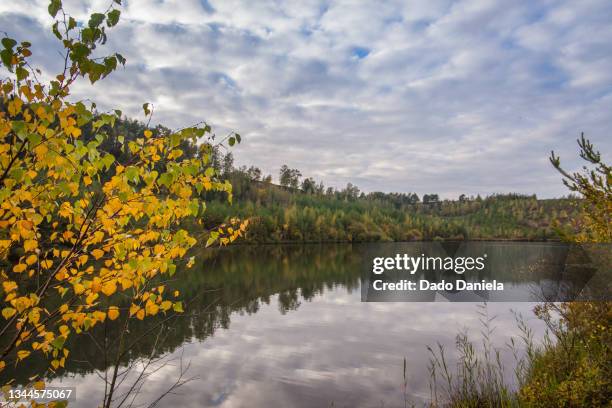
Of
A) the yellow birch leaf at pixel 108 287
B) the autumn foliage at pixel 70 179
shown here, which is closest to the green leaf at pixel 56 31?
the autumn foliage at pixel 70 179

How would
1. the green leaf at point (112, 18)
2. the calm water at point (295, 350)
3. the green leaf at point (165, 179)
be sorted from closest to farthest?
the green leaf at point (112, 18) → the green leaf at point (165, 179) → the calm water at point (295, 350)

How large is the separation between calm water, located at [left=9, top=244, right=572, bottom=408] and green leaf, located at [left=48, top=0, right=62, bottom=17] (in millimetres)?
3832

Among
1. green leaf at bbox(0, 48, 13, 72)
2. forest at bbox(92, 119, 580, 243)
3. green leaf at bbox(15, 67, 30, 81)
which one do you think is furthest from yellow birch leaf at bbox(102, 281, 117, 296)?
forest at bbox(92, 119, 580, 243)

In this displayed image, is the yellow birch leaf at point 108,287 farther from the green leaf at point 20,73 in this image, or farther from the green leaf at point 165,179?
the green leaf at point 20,73

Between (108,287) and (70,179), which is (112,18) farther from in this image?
(108,287)

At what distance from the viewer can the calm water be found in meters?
12.1

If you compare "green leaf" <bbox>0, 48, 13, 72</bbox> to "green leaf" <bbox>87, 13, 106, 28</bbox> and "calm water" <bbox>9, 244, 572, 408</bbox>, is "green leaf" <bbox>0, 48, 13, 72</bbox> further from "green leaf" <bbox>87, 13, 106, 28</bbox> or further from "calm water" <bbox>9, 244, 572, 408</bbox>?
"calm water" <bbox>9, 244, 572, 408</bbox>

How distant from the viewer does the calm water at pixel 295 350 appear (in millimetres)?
12117

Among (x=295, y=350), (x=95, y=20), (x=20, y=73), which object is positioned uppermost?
(x=95, y=20)

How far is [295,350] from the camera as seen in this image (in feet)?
56.0

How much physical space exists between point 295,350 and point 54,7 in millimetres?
16054

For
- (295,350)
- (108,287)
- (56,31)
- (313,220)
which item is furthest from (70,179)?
(313,220)

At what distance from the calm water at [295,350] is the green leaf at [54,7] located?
383 cm

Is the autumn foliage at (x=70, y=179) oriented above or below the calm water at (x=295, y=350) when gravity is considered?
above
